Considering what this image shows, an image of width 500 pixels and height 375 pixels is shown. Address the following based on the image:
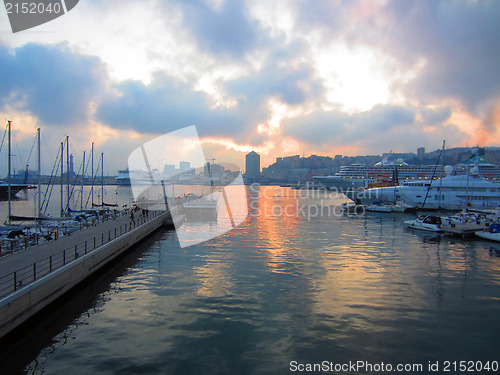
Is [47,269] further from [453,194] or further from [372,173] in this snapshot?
[372,173]

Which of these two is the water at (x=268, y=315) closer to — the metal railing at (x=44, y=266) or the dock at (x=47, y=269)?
the dock at (x=47, y=269)

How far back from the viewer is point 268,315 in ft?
45.2

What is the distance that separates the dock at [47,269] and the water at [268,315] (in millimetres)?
774

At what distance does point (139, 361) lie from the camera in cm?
1024

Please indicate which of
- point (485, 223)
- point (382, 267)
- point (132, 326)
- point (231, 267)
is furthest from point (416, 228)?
point (132, 326)

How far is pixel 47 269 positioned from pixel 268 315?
10313 millimetres

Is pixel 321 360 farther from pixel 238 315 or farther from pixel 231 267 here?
pixel 231 267

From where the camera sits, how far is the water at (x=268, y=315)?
10.5 metres

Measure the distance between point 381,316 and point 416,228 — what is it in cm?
3227

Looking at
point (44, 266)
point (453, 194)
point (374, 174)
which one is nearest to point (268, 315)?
point (44, 266)

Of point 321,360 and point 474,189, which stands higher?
point 474,189

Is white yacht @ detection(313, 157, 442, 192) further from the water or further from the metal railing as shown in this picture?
the metal railing

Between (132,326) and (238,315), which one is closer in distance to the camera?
(132,326)

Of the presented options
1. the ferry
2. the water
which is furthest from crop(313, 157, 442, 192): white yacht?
the water
